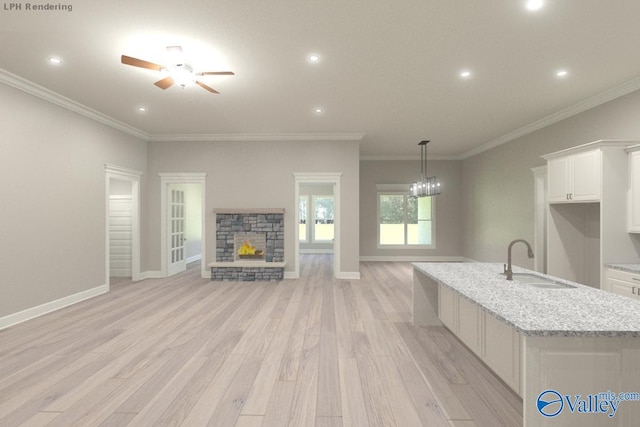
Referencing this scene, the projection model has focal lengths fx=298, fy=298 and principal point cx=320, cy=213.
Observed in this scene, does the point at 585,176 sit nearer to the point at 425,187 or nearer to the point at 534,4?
the point at 534,4

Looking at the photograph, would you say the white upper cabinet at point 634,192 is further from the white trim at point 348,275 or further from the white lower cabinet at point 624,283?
the white trim at point 348,275

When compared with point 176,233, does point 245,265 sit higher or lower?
lower

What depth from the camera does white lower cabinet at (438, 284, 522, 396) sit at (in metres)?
1.83

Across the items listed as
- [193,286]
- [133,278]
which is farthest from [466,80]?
[133,278]

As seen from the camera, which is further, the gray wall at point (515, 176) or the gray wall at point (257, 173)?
the gray wall at point (257, 173)

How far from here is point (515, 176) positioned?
6117 millimetres

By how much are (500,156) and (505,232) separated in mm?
1686

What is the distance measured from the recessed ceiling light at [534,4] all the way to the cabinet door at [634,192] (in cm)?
215

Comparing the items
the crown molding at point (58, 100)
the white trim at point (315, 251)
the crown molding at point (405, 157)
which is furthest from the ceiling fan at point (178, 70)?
the white trim at point (315, 251)

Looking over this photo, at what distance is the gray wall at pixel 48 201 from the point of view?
139 inches

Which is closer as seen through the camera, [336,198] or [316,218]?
[336,198]

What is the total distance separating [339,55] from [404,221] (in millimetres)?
6281

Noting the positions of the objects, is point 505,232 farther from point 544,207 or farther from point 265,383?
point 265,383

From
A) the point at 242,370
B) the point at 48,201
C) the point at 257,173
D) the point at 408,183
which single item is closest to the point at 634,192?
the point at 242,370
